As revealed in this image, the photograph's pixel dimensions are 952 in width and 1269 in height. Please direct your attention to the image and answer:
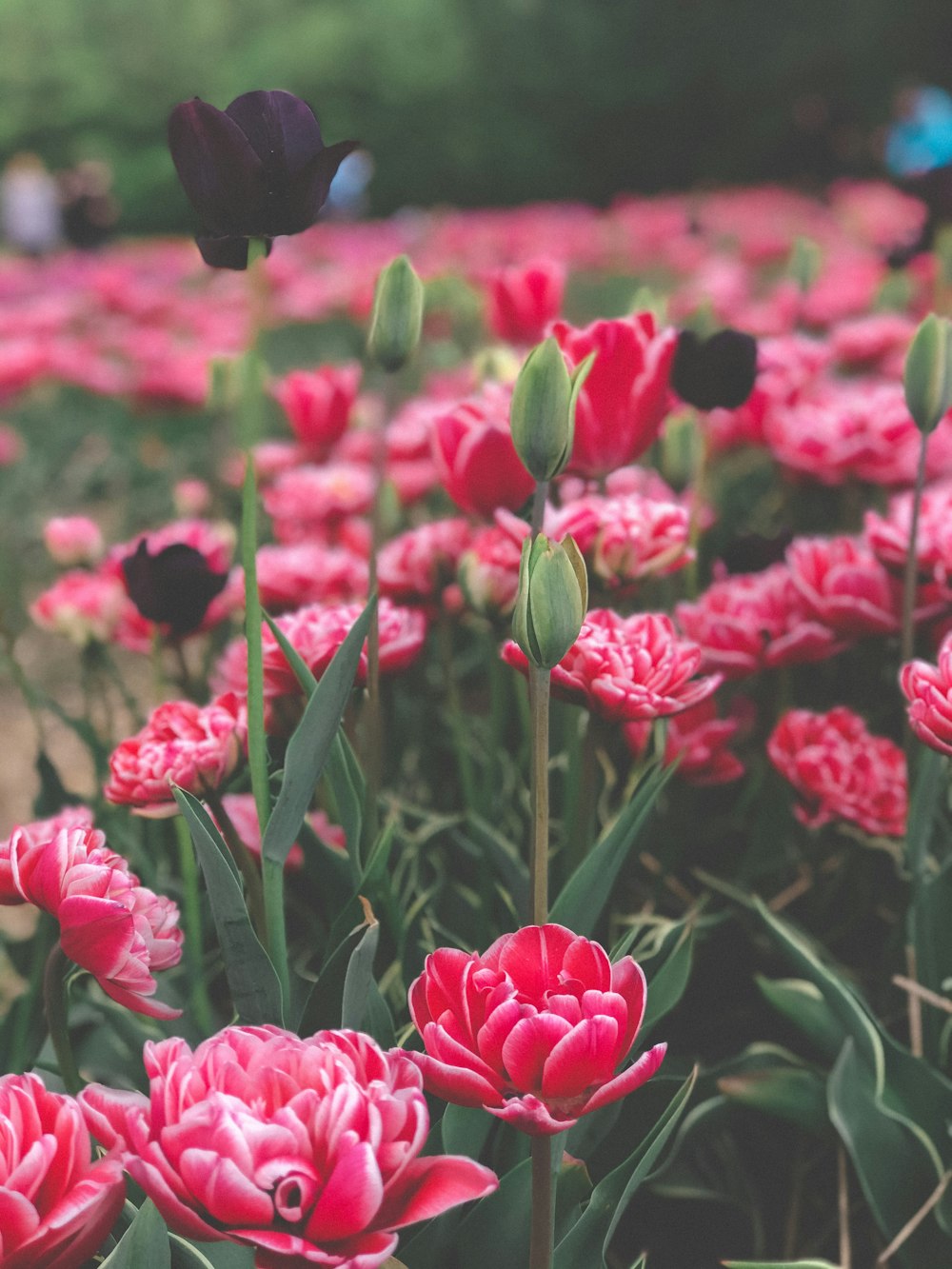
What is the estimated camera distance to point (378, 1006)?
0.46 m

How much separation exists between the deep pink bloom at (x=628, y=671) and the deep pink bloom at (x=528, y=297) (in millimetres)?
443

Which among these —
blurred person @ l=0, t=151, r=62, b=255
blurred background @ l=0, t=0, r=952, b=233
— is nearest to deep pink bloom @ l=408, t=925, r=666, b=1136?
blurred person @ l=0, t=151, r=62, b=255

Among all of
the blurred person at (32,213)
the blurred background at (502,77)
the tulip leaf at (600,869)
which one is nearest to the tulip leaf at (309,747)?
the tulip leaf at (600,869)

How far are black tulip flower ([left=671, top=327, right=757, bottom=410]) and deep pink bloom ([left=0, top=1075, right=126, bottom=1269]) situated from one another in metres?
0.47

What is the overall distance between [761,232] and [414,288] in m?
2.54

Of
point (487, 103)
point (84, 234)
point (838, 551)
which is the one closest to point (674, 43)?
point (487, 103)

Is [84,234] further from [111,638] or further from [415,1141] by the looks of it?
[415,1141]

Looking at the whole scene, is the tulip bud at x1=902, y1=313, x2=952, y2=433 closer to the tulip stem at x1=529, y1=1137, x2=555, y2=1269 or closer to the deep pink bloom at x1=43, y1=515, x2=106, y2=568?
the tulip stem at x1=529, y1=1137, x2=555, y2=1269

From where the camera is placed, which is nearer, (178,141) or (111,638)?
(178,141)

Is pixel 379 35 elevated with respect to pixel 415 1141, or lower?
elevated

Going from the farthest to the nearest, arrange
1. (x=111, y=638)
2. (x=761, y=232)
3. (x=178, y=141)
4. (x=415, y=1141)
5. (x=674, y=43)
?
(x=674, y=43) < (x=761, y=232) < (x=111, y=638) < (x=178, y=141) < (x=415, y=1141)

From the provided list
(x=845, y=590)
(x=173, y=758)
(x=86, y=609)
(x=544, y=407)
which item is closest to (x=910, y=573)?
(x=845, y=590)

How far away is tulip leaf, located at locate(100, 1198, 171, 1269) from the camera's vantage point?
35cm

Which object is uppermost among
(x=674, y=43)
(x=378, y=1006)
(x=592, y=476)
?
(x=674, y=43)
